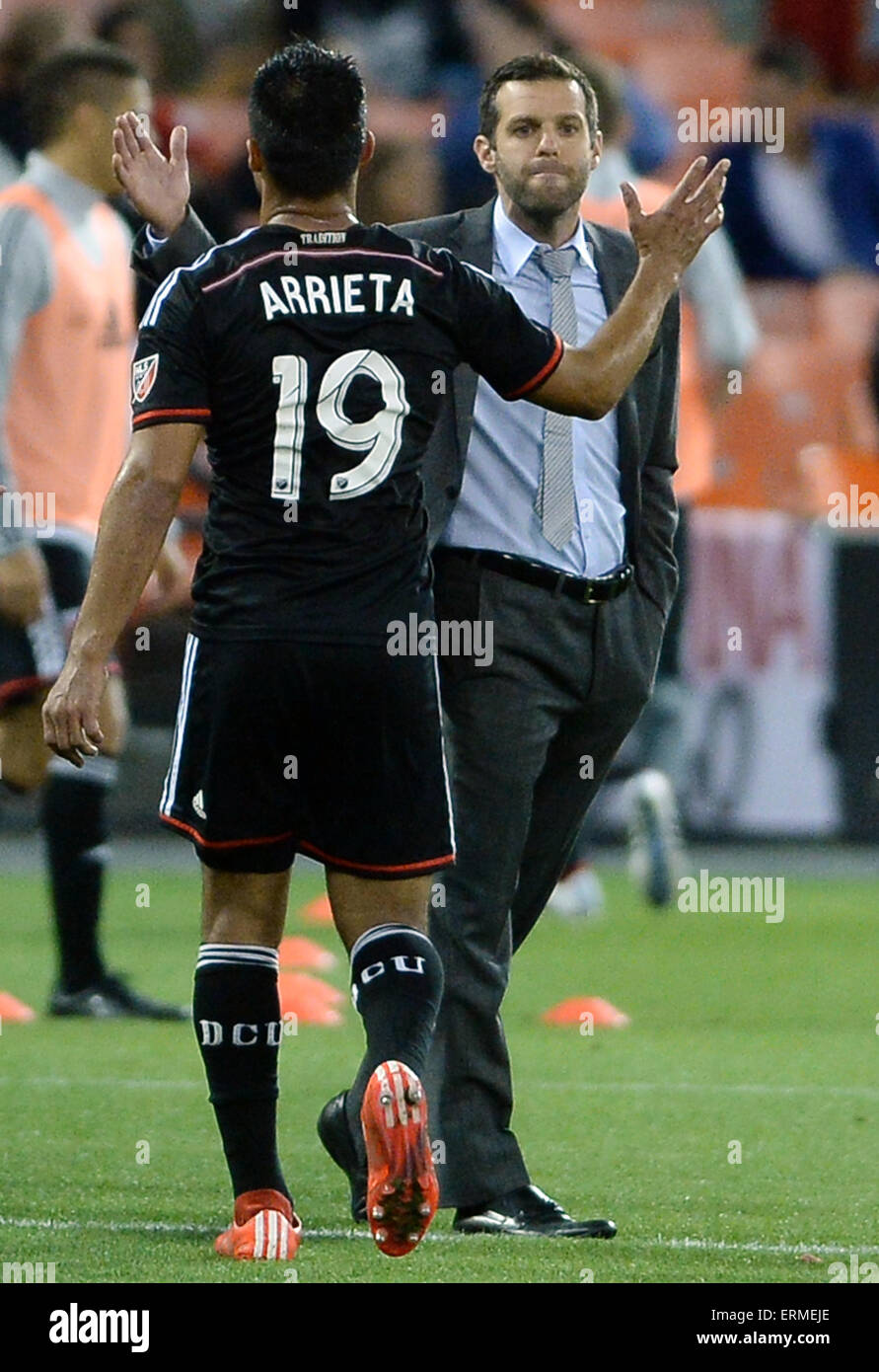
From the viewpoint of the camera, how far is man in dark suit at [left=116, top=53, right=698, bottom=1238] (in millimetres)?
4566

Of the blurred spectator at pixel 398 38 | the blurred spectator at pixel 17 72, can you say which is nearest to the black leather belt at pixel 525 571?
the blurred spectator at pixel 17 72

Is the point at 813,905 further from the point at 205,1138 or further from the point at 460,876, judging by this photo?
the point at 460,876

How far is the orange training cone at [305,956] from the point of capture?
818 centimetres

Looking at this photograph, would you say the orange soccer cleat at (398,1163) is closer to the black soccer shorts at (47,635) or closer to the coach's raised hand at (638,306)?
the coach's raised hand at (638,306)

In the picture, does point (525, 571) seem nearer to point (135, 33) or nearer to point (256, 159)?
point (256, 159)

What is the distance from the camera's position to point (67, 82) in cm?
752

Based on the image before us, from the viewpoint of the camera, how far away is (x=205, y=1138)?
545cm

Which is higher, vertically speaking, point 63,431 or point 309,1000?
point 63,431

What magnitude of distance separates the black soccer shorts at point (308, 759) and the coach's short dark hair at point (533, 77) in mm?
1356

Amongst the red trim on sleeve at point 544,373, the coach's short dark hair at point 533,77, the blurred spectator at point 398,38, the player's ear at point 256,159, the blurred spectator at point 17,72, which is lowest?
the red trim on sleeve at point 544,373

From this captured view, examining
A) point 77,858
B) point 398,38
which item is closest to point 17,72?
point 398,38

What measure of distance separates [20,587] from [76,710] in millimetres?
3220

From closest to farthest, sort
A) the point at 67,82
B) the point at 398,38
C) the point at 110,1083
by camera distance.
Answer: the point at 110,1083 < the point at 67,82 < the point at 398,38
